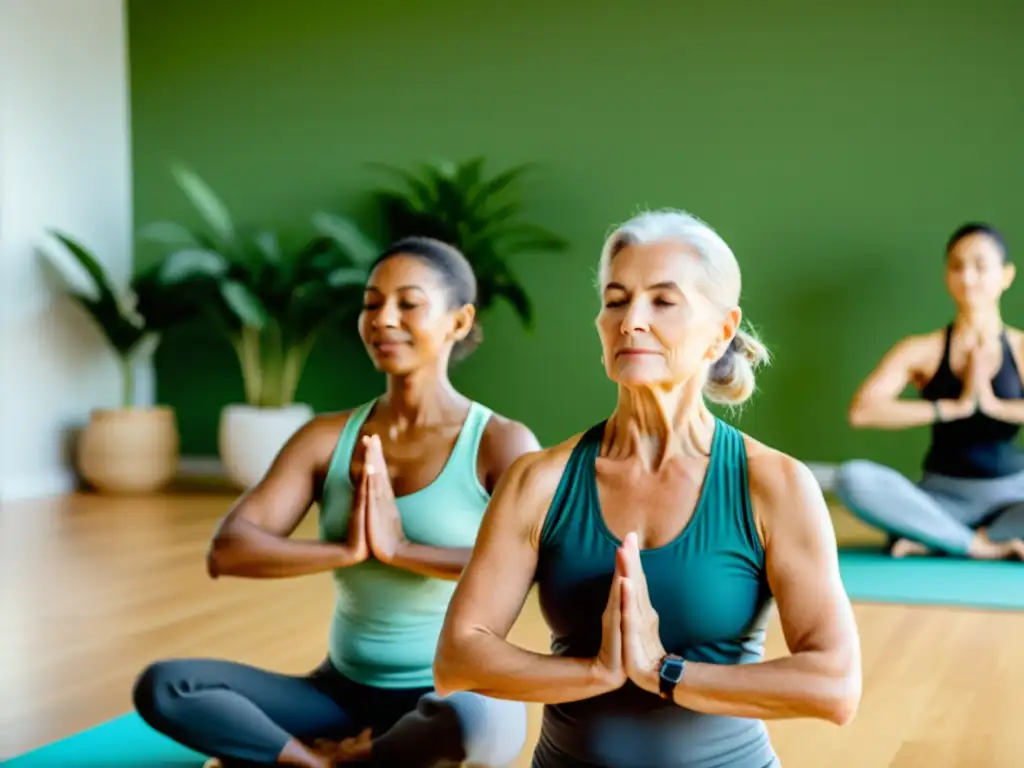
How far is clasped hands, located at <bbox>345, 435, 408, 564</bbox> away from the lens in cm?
173

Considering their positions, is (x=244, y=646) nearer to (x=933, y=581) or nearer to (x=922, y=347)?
(x=933, y=581)

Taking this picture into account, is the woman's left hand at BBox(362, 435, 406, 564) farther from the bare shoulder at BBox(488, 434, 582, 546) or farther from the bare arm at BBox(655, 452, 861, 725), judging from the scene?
the bare arm at BBox(655, 452, 861, 725)

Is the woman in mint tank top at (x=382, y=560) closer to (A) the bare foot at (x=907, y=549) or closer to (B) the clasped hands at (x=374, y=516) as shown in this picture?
(B) the clasped hands at (x=374, y=516)

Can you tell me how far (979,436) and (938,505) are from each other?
27 cm

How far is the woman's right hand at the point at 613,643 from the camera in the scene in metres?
1.15

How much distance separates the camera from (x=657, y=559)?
121cm

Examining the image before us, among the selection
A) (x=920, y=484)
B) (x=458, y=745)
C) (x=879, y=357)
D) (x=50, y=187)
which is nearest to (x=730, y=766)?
(x=458, y=745)

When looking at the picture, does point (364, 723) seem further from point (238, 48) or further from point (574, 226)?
point (238, 48)

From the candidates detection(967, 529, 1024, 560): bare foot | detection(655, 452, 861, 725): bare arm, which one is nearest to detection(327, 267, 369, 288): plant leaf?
detection(967, 529, 1024, 560): bare foot

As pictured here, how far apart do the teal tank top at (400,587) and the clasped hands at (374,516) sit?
0.24 feet

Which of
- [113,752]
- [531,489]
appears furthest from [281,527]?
[531,489]

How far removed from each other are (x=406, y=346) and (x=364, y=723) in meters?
0.55

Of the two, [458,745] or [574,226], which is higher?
[574,226]

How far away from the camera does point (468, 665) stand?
1211 millimetres
